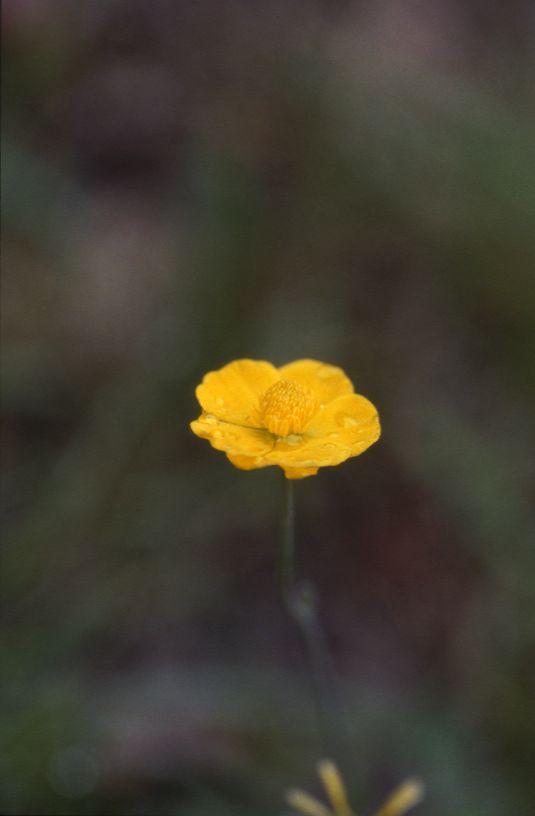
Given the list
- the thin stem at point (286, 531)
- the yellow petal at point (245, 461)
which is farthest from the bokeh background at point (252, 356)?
the yellow petal at point (245, 461)

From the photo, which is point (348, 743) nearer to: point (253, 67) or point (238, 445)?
point (238, 445)

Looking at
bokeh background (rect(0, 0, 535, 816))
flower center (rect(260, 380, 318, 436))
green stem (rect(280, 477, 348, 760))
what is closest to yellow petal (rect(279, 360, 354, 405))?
flower center (rect(260, 380, 318, 436))

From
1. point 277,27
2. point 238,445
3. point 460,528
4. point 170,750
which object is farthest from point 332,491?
point 277,27

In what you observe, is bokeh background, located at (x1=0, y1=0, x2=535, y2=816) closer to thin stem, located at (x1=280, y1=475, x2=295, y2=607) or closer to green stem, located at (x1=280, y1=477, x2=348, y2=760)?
green stem, located at (x1=280, y1=477, x2=348, y2=760)

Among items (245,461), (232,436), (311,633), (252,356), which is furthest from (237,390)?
(252,356)

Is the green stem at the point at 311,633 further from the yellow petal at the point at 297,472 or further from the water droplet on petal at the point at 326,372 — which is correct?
the water droplet on petal at the point at 326,372

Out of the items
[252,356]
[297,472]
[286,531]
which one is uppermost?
[297,472]

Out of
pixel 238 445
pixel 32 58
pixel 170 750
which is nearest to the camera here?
pixel 238 445

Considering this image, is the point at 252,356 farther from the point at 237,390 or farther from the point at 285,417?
the point at 285,417
